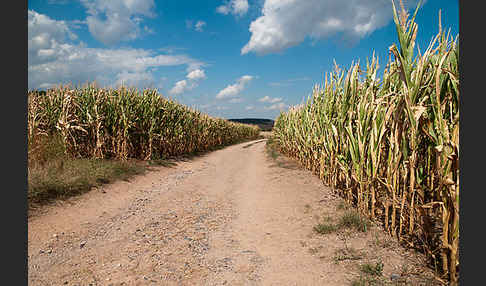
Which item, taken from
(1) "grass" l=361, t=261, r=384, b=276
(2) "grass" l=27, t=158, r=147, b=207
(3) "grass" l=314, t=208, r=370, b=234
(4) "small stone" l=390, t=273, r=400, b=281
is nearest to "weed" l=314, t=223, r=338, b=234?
(3) "grass" l=314, t=208, r=370, b=234

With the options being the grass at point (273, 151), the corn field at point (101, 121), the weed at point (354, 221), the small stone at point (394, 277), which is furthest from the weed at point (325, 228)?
the grass at point (273, 151)

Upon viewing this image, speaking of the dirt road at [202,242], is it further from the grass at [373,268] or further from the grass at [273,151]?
the grass at [273,151]

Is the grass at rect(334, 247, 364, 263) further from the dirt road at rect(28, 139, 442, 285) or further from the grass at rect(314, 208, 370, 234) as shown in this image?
the grass at rect(314, 208, 370, 234)

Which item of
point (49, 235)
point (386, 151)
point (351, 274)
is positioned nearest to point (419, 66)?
point (386, 151)

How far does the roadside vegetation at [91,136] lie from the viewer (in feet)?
16.8

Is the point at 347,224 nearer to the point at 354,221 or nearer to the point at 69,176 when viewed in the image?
the point at 354,221

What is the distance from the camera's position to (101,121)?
7.30m

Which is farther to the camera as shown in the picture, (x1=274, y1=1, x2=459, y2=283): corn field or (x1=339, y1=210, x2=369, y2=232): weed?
(x1=339, y1=210, x2=369, y2=232): weed

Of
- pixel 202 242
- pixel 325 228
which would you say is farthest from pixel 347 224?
pixel 202 242

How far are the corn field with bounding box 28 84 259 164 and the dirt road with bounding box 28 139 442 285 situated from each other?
2.54 metres

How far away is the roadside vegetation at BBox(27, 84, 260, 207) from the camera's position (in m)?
5.12

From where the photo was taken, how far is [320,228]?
3459 millimetres

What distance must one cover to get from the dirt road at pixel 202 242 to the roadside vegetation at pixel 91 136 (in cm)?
55

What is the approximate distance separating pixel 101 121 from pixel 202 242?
225 inches
